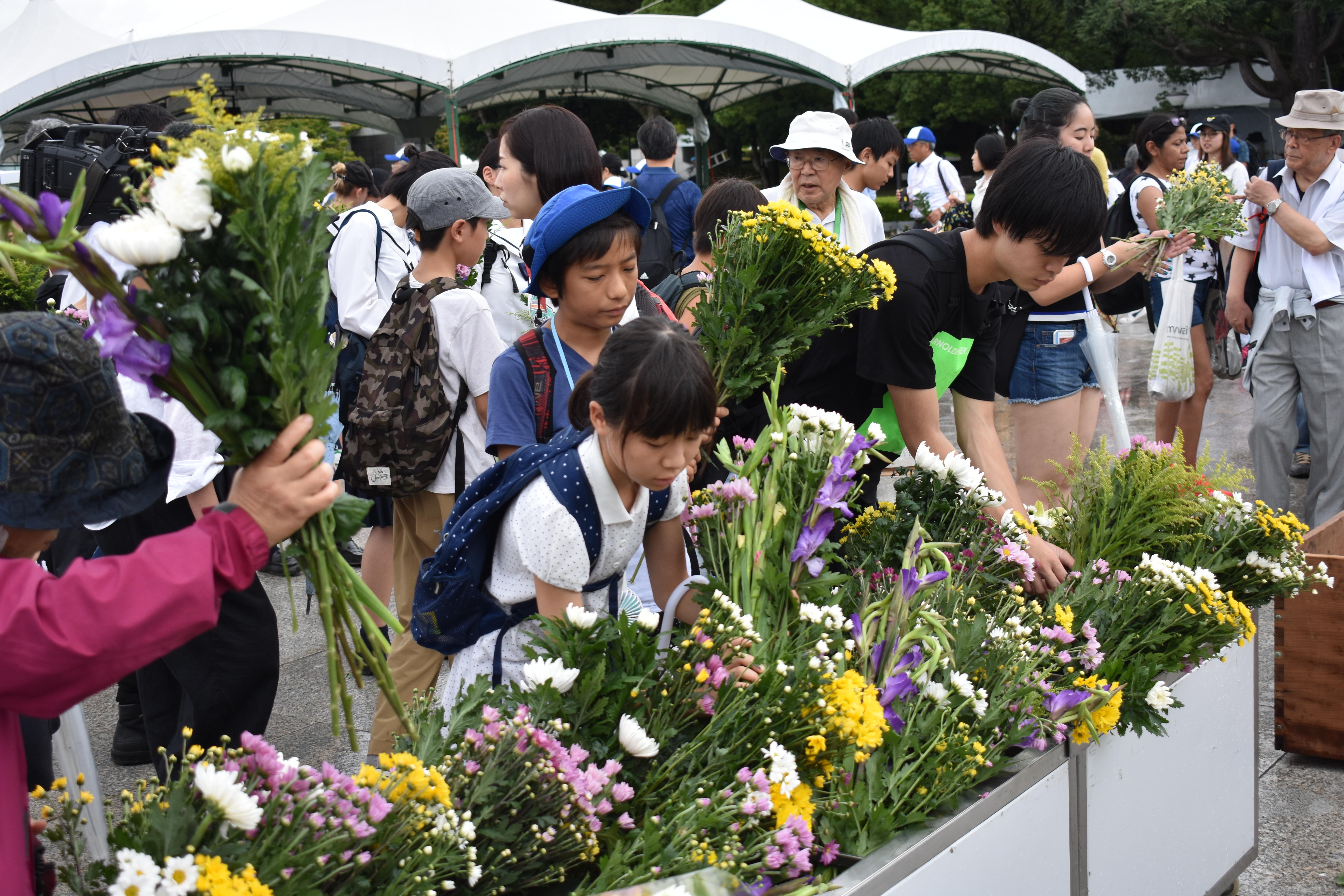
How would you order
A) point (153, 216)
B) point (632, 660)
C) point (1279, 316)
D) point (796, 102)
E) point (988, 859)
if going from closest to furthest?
point (153, 216) → point (632, 660) → point (988, 859) → point (1279, 316) → point (796, 102)

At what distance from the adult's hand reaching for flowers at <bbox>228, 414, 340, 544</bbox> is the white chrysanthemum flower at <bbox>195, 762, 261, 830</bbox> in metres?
0.27

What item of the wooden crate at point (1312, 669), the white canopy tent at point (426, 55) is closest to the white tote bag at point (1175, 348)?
the wooden crate at point (1312, 669)

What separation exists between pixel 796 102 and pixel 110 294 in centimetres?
3044

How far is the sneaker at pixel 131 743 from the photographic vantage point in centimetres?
388

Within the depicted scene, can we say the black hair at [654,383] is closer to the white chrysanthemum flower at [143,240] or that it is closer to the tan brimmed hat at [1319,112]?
the white chrysanthemum flower at [143,240]

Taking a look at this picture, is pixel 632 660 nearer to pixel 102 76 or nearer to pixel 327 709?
pixel 327 709

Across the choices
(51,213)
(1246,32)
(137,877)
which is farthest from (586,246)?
(1246,32)

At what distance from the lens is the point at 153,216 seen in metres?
1.22

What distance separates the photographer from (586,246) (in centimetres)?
253

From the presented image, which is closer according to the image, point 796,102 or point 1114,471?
point 1114,471

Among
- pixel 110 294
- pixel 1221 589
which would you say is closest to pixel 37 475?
pixel 110 294

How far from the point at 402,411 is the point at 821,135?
6.70 ft

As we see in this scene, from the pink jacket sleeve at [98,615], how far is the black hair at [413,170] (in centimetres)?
367

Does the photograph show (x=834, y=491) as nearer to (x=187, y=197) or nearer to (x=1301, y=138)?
(x=187, y=197)
